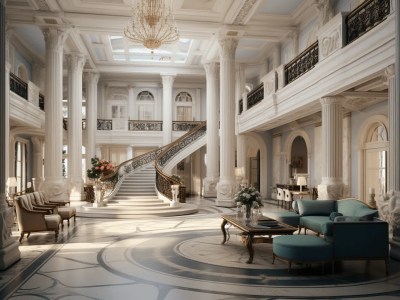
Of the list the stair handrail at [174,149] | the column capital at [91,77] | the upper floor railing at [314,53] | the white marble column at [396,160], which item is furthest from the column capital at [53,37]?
the white marble column at [396,160]

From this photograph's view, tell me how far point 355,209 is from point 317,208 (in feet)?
3.30

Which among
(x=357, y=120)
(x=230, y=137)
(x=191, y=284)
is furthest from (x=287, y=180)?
(x=191, y=284)

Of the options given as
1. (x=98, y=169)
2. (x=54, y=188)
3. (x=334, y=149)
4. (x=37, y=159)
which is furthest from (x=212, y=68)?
(x=334, y=149)

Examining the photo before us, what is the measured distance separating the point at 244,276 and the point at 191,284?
2.52 ft

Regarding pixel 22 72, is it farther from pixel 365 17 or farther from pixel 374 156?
pixel 365 17

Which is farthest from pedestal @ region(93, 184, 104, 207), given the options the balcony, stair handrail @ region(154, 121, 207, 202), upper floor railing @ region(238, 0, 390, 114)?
upper floor railing @ region(238, 0, 390, 114)

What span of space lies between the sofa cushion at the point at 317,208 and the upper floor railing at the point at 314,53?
3.36m

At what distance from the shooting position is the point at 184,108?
24062mm

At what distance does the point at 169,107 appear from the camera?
21156 millimetres

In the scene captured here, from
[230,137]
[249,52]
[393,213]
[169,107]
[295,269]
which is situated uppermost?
[249,52]

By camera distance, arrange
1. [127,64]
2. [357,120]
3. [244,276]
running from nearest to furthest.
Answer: [244,276]
[357,120]
[127,64]

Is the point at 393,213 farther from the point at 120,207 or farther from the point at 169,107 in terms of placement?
the point at 169,107

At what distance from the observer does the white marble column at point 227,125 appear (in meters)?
14.5

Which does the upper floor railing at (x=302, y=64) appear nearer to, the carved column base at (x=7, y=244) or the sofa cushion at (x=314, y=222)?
the sofa cushion at (x=314, y=222)
